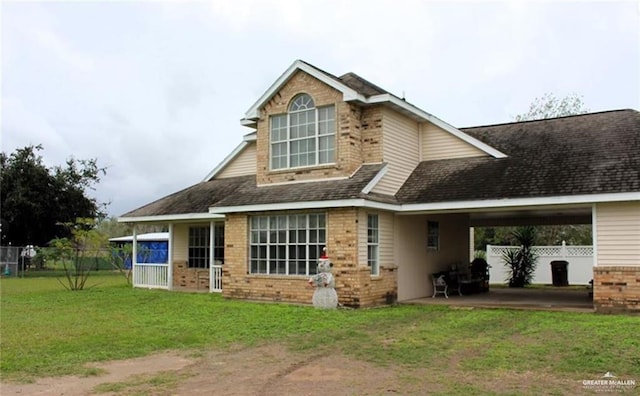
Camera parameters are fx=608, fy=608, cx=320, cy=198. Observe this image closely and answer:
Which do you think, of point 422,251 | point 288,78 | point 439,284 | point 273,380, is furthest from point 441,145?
point 273,380

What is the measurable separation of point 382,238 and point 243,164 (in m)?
7.68

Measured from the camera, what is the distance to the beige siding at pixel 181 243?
905 inches

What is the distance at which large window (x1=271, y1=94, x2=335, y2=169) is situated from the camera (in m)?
16.9

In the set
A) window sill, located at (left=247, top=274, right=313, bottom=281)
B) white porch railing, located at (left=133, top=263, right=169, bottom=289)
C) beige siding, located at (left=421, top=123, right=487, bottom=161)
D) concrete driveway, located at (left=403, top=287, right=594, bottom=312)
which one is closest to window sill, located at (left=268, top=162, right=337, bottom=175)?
window sill, located at (left=247, top=274, right=313, bottom=281)

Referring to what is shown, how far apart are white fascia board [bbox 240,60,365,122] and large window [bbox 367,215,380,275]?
10.9 feet

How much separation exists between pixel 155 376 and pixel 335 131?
1001cm

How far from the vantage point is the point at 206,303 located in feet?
54.3

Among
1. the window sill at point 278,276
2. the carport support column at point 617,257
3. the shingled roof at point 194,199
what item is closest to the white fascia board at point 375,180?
the window sill at point 278,276

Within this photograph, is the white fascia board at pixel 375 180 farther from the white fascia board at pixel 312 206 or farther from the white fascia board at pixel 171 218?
the white fascia board at pixel 171 218

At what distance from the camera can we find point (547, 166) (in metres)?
15.7

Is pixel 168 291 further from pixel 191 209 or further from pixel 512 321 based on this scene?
pixel 512 321

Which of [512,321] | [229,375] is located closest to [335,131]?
[512,321]

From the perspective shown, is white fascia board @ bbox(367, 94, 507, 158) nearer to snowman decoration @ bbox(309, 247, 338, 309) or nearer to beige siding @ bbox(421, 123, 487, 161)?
beige siding @ bbox(421, 123, 487, 161)

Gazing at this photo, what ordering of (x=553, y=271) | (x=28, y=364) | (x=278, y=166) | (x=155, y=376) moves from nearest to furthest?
1. (x=155, y=376)
2. (x=28, y=364)
3. (x=278, y=166)
4. (x=553, y=271)
